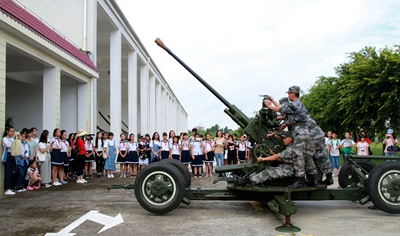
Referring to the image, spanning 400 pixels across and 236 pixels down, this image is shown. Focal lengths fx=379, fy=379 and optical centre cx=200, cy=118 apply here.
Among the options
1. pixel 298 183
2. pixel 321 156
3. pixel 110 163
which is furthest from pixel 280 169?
pixel 110 163

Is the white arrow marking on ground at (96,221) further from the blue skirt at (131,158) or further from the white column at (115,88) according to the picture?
the white column at (115,88)

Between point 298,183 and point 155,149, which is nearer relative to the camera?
point 298,183

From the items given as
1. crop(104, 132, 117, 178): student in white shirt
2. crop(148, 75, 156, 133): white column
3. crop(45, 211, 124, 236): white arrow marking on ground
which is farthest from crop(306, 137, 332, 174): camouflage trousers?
crop(148, 75, 156, 133): white column

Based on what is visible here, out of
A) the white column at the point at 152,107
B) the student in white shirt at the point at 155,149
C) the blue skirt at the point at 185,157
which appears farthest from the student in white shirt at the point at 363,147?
the white column at the point at 152,107

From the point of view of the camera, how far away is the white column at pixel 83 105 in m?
15.9

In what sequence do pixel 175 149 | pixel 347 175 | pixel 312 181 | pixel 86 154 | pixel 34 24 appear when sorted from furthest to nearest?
pixel 175 149 → pixel 86 154 → pixel 34 24 → pixel 347 175 → pixel 312 181

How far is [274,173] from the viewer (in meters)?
6.12

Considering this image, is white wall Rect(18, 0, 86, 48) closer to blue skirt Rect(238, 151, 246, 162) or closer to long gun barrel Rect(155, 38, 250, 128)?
blue skirt Rect(238, 151, 246, 162)

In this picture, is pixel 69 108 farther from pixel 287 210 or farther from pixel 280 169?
pixel 287 210

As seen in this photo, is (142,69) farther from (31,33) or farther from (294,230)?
(294,230)

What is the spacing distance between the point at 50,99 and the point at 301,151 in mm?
9594

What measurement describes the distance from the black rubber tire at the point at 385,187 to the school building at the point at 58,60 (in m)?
8.24

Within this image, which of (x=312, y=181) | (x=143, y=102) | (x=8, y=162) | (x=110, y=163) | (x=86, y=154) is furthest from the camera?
(x=143, y=102)

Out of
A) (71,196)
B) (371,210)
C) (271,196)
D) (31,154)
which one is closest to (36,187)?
(31,154)
